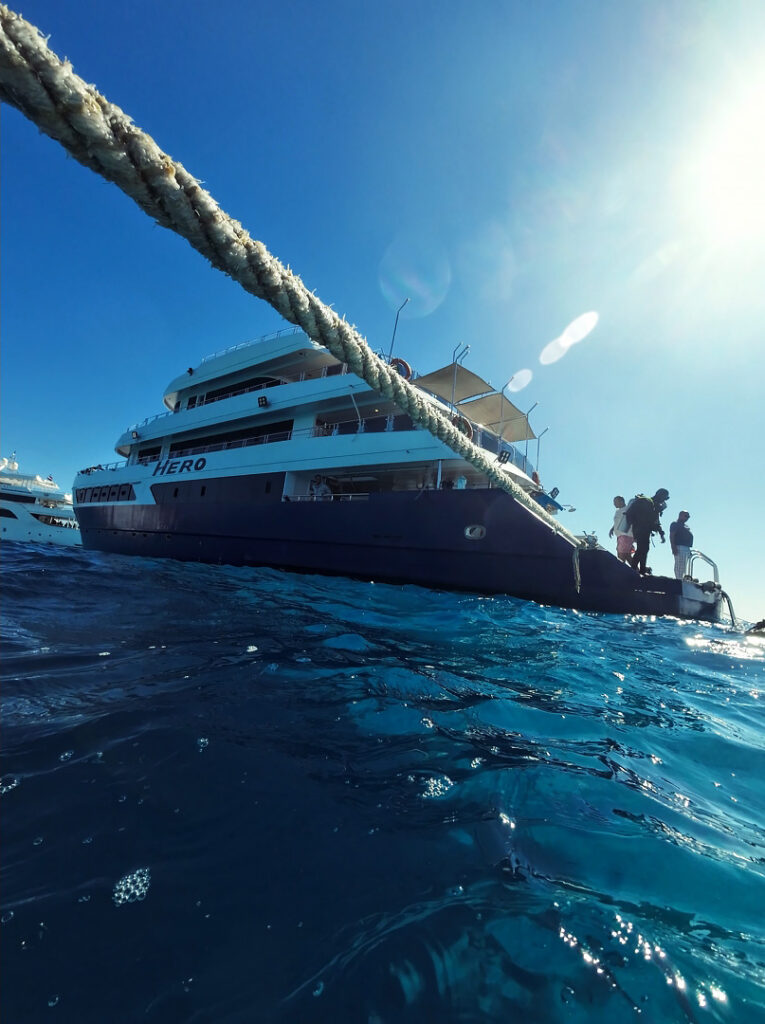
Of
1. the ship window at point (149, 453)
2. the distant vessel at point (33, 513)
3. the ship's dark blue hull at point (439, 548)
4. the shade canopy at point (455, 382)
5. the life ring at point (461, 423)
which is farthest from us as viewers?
the distant vessel at point (33, 513)

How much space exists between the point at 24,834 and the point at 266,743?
75 centimetres

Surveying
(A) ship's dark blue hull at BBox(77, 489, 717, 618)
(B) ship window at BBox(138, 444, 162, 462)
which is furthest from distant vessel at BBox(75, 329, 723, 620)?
(B) ship window at BBox(138, 444, 162, 462)

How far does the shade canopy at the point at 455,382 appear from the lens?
36.0 feet

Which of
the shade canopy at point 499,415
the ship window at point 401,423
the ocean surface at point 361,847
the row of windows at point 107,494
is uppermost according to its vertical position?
the shade canopy at point 499,415

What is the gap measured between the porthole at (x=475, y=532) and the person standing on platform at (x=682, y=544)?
14.7ft

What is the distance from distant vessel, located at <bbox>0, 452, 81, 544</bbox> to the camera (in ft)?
97.3

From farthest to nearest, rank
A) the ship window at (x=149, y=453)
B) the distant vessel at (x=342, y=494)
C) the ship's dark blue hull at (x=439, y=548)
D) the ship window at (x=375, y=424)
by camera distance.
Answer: the ship window at (x=149, y=453) < the ship window at (x=375, y=424) < the distant vessel at (x=342, y=494) < the ship's dark blue hull at (x=439, y=548)

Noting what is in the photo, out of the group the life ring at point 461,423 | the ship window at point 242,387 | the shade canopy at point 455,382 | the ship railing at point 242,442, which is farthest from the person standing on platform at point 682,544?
the ship window at point 242,387

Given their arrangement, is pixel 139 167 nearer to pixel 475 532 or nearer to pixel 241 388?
pixel 475 532

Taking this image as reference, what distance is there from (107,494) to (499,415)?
15639 mm

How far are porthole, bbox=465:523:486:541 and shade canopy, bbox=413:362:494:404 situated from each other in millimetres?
4274

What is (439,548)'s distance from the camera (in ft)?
27.6

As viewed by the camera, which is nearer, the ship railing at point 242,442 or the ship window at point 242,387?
the ship railing at point 242,442

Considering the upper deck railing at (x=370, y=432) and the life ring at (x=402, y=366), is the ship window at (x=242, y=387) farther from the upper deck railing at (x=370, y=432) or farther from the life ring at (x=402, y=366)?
the life ring at (x=402, y=366)
